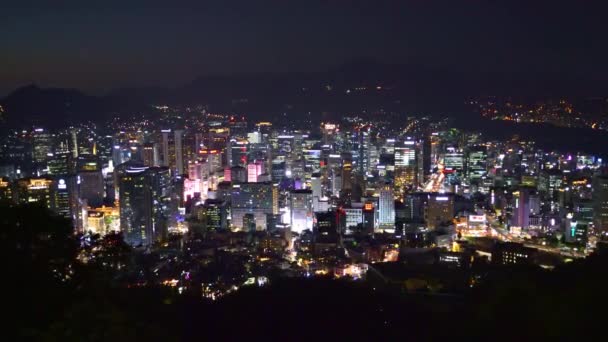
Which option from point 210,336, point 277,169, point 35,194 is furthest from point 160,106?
point 210,336

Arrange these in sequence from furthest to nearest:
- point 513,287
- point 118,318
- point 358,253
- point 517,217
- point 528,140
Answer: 1. point 528,140
2. point 517,217
3. point 358,253
4. point 513,287
5. point 118,318

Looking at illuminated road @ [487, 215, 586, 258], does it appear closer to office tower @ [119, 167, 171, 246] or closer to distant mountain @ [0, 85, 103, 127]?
office tower @ [119, 167, 171, 246]

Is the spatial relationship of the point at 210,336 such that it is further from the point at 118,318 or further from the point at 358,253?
the point at 358,253

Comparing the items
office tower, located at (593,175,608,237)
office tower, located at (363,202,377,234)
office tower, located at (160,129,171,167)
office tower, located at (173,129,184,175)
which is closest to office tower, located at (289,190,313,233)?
office tower, located at (363,202,377,234)

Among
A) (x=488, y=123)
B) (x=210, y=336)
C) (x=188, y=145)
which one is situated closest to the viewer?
(x=210, y=336)

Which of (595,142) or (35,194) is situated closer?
(35,194)

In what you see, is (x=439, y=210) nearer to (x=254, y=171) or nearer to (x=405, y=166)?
(x=405, y=166)
